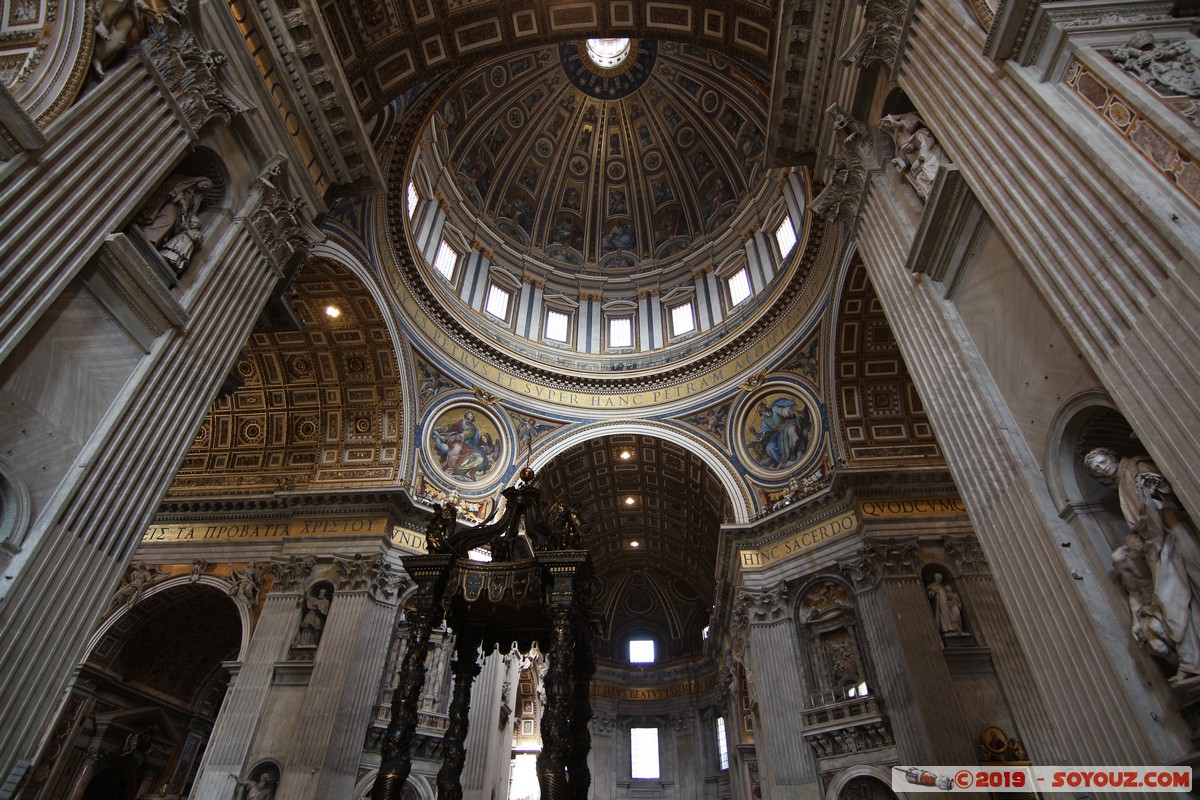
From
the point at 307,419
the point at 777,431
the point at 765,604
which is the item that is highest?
the point at 777,431

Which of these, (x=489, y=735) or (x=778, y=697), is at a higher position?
(x=778, y=697)

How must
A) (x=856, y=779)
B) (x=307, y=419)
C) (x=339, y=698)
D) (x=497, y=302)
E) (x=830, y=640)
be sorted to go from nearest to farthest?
(x=856, y=779), (x=339, y=698), (x=830, y=640), (x=307, y=419), (x=497, y=302)

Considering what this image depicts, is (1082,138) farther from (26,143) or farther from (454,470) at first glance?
(454,470)

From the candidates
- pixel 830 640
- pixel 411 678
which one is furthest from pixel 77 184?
pixel 830 640

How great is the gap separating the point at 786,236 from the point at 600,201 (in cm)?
894

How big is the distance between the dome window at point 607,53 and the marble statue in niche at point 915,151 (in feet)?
66.4

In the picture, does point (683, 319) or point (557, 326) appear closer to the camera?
point (683, 319)

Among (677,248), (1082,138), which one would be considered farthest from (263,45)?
(677,248)

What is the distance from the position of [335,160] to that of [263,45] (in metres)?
1.92

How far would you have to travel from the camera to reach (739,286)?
22078mm

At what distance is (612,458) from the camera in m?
21.6

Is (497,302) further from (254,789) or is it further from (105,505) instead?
(105,505)

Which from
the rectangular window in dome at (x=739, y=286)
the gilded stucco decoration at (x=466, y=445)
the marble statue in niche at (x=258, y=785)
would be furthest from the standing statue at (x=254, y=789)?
the rectangular window in dome at (x=739, y=286)

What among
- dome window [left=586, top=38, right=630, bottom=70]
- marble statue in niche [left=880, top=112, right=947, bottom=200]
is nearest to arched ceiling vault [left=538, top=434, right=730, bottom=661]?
marble statue in niche [left=880, top=112, right=947, bottom=200]
